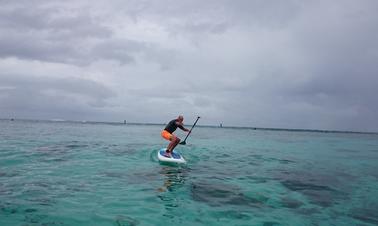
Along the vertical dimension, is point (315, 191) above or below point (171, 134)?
below

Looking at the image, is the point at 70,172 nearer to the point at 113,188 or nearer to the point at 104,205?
the point at 113,188

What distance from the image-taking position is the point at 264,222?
1007cm

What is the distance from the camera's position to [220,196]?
12.9 meters

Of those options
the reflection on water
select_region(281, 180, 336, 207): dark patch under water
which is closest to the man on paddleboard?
the reflection on water

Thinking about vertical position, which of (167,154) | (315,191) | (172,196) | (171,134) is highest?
(171,134)

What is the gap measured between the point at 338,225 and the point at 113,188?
8598 millimetres

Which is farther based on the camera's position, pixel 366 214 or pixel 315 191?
pixel 315 191

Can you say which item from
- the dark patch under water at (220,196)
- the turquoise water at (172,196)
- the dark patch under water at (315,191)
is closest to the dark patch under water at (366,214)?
the turquoise water at (172,196)

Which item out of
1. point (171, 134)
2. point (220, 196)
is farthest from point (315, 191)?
point (171, 134)

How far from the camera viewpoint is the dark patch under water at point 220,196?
12133 mm

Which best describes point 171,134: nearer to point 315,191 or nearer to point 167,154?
point 167,154

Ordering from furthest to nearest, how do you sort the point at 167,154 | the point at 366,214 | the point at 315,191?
the point at 167,154, the point at 315,191, the point at 366,214

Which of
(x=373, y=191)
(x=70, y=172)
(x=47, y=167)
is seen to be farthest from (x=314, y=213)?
(x=47, y=167)

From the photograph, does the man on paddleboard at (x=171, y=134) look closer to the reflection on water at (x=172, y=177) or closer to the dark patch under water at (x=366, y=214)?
the reflection on water at (x=172, y=177)
